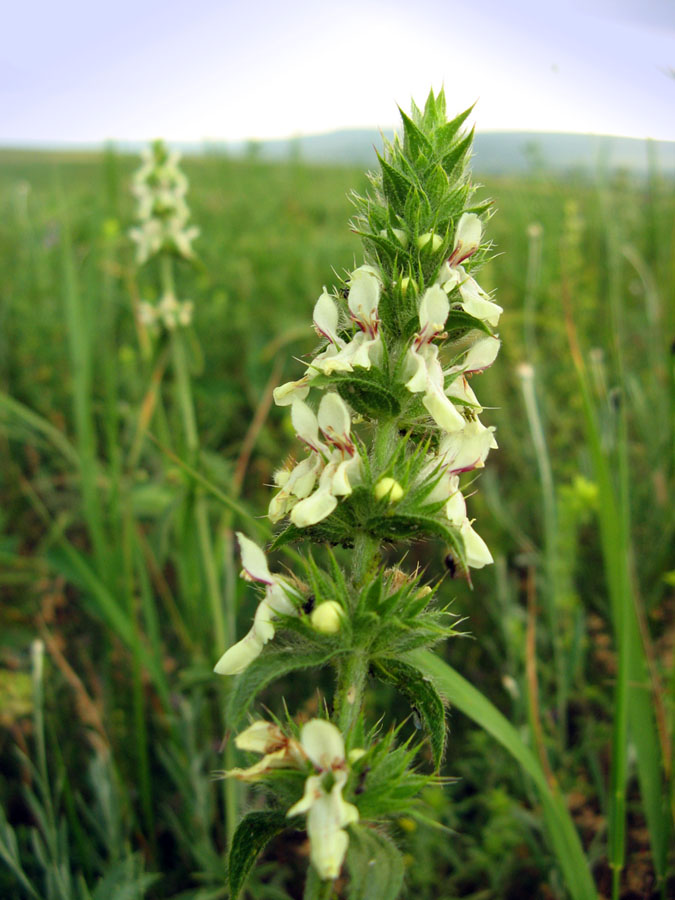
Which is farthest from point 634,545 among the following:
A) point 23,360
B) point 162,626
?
point 23,360

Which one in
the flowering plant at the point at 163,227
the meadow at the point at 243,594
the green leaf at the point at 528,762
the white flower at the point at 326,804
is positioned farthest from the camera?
the flowering plant at the point at 163,227

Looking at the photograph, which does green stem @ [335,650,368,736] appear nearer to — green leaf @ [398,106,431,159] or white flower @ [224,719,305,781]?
white flower @ [224,719,305,781]

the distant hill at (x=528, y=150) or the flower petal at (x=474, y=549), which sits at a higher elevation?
the distant hill at (x=528, y=150)

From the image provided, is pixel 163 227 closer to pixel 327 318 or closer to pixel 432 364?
pixel 327 318

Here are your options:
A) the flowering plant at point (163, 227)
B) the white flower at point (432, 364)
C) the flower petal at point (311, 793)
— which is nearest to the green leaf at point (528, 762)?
the flower petal at point (311, 793)

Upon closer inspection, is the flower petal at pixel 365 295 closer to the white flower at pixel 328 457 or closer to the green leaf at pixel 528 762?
the white flower at pixel 328 457

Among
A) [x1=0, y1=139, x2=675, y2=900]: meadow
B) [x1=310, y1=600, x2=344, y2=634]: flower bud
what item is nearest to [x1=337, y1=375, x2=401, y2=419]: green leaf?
[x1=310, y1=600, x2=344, y2=634]: flower bud
